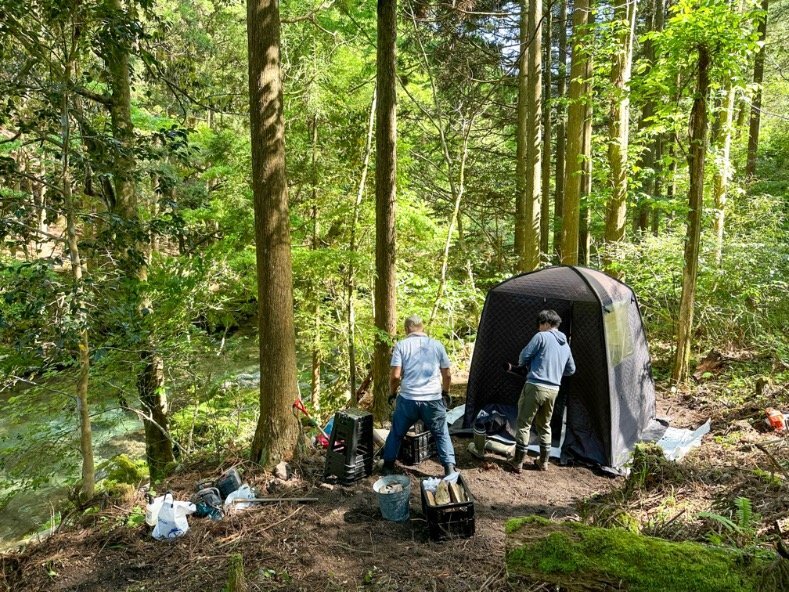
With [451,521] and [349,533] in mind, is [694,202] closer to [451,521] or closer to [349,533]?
[451,521]

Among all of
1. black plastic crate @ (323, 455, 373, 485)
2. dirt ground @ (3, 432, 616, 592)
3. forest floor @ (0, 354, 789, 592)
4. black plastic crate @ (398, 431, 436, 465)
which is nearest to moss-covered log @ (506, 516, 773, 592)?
forest floor @ (0, 354, 789, 592)

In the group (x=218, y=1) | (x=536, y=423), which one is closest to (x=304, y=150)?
(x=218, y=1)

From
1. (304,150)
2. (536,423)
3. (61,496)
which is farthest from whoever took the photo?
(61,496)

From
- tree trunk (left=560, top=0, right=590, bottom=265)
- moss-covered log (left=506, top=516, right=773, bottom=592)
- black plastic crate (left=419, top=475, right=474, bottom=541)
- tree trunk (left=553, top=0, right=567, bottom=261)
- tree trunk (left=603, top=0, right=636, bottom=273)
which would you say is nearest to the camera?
moss-covered log (left=506, top=516, right=773, bottom=592)

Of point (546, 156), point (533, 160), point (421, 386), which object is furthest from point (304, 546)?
point (546, 156)

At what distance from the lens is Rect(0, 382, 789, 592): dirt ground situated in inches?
137

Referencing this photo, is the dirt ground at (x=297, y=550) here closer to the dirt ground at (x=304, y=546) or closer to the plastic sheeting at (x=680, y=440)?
→ the dirt ground at (x=304, y=546)

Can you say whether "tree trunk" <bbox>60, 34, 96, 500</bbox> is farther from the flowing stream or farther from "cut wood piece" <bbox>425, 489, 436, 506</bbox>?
"cut wood piece" <bbox>425, 489, 436, 506</bbox>

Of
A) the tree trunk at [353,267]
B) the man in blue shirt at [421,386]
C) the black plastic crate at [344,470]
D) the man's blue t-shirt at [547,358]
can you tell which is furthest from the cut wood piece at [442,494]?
the tree trunk at [353,267]

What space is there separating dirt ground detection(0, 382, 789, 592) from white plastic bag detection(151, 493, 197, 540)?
62mm

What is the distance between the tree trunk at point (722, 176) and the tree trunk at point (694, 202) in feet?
4.59

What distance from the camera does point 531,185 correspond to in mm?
10000

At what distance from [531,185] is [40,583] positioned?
9289 mm

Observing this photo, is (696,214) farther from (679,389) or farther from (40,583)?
(40,583)
